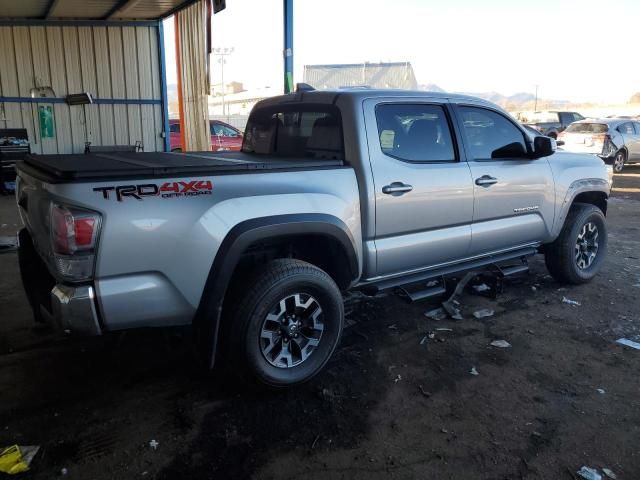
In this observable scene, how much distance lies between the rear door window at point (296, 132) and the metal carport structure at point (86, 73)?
27.8ft

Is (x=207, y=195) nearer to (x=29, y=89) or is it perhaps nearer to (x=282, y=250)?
→ (x=282, y=250)

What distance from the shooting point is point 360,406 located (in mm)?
3250

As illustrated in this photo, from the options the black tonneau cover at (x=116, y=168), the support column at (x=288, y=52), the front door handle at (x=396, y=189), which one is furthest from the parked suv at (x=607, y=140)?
the black tonneau cover at (x=116, y=168)

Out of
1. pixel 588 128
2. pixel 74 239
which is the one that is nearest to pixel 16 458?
pixel 74 239

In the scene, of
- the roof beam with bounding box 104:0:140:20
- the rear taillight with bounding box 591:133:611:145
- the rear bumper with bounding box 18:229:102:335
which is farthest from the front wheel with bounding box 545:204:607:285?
the rear taillight with bounding box 591:133:611:145

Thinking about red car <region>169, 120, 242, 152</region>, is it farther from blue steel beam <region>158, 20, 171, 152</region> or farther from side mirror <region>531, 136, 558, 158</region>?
side mirror <region>531, 136, 558, 158</region>

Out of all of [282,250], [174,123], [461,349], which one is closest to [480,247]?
[461,349]

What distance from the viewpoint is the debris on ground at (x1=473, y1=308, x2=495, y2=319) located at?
475 cm

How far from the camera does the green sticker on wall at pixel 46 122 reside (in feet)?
43.0

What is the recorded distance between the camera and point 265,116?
15.3 ft

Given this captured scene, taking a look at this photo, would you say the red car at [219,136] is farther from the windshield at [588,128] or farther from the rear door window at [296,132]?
the rear door window at [296,132]

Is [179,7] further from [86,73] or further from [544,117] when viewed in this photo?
[544,117]

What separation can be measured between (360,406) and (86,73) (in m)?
12.9

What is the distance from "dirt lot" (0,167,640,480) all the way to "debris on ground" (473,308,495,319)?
14 cm
